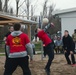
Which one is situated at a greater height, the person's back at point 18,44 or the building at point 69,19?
the building at point 69,19

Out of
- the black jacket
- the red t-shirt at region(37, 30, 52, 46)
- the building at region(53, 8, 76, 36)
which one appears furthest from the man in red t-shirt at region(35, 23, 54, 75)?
the building at region(53, 8, 76, 36)

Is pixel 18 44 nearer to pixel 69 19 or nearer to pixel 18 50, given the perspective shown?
pixel 18 50

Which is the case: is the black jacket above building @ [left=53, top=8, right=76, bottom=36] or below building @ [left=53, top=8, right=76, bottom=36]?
below

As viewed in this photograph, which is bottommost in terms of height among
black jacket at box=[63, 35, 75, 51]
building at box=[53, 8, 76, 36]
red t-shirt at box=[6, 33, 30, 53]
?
black jacket at box=[63, 35, 75, 51]

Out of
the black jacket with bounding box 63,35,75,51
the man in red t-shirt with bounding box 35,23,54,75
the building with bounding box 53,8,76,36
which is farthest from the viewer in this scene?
the building with bounding box 53,8,76,36

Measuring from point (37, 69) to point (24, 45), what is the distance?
4657 mm

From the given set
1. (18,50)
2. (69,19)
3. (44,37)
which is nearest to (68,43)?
(44,37)

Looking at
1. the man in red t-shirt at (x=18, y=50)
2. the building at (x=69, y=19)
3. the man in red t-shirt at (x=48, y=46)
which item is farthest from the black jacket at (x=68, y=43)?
the building at (x=69, y=19)

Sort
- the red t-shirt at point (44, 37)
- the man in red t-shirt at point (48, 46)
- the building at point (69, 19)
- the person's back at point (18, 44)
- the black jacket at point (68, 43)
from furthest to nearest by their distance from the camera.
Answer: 1. the building at point (69, 19)
2. the black jacket at point (68, 43)
3. the red t-shirt at point (44, 37)
4. the man in red t-shirt at point (48, 46)
5. the person's back at point (18, 44)

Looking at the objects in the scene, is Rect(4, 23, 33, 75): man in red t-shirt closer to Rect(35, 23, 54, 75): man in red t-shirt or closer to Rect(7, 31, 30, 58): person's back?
Rect(7, 31, 30, 58): person's back

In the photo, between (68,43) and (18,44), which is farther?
(68,43)

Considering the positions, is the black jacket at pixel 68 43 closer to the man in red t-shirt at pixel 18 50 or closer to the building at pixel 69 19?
the man in red t-shirt at pixel 18 50

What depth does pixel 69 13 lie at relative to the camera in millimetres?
27297

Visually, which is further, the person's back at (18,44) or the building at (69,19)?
the building at (69,19)
